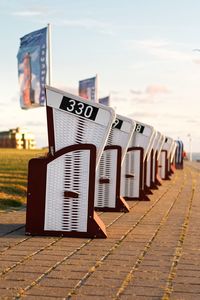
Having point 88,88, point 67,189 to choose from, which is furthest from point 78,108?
point 88,88

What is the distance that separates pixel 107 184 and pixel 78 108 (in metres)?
4.44

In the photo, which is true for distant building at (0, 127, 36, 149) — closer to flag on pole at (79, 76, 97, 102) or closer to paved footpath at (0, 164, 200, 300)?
flag on pole at (79, 76, 97, 102)

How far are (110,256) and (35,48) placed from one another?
50.2ft

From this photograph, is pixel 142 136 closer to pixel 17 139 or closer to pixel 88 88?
pixel 88 88

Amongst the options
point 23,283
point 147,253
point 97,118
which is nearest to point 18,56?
point 97,118

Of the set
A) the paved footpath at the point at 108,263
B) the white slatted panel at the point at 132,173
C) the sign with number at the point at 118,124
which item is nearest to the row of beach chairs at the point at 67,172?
the paved footpath at the point at 108,263

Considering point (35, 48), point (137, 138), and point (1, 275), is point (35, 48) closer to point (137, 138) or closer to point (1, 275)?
point (137, 138)

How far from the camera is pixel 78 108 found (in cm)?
1006

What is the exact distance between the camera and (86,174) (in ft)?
32.9

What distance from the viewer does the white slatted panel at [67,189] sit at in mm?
10039

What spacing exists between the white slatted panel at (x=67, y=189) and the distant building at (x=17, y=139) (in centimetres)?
13142

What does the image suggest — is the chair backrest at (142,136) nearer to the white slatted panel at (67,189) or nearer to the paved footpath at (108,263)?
the paved footpath at (108,263)

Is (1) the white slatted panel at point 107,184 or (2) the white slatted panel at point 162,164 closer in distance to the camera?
(1) the white slatted panel at point 107,184

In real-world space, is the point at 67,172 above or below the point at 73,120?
below
